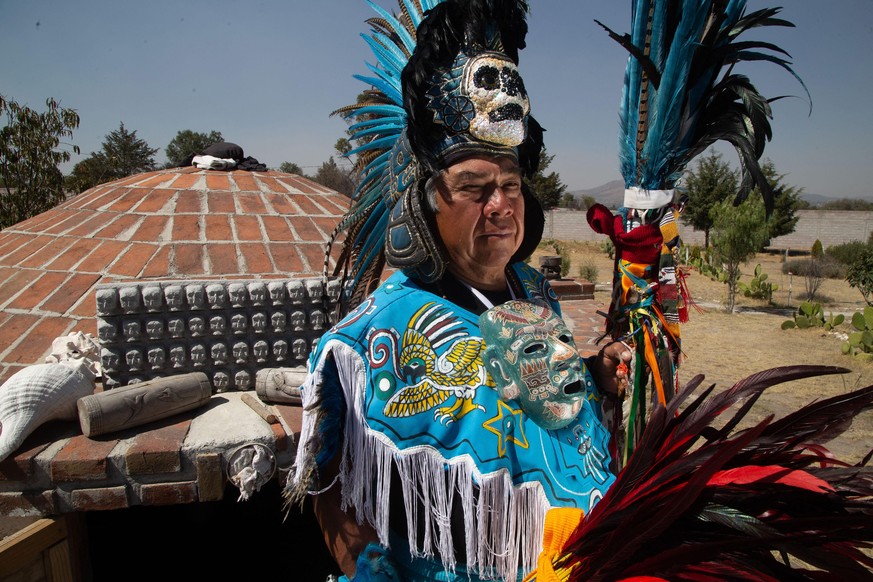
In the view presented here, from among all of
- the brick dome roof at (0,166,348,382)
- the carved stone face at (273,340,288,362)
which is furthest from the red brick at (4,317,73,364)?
the carved stone face at (273,340,288,362)

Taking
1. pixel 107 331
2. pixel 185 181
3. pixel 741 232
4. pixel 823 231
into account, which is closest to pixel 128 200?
pixel 185 181

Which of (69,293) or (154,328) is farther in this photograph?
(69,293)

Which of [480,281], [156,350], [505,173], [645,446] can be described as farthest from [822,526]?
[156,350]

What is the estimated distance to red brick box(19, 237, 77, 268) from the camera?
3768 mm

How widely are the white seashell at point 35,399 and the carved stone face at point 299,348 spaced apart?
3.27 ft

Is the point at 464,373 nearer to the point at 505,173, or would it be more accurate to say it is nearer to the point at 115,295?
the point at 505,173

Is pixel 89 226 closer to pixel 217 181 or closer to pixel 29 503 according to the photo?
pixel 217 181

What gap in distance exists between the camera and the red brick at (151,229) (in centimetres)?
376

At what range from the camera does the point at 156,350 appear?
2.84m

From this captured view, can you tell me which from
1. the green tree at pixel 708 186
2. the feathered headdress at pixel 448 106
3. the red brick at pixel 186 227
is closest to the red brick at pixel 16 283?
the red brick at pixel 186 227

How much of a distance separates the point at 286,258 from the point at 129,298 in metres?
1.22

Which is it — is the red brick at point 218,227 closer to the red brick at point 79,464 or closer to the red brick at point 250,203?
the red brick at point 250,203

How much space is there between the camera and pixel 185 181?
4418 millimetres

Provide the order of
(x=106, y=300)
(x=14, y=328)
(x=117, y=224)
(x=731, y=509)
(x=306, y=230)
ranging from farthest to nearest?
(x=306, y=230) → (x=117, y=224) → (x=14, y=328) → (x=106, y=300) → (x=731, y=509)
